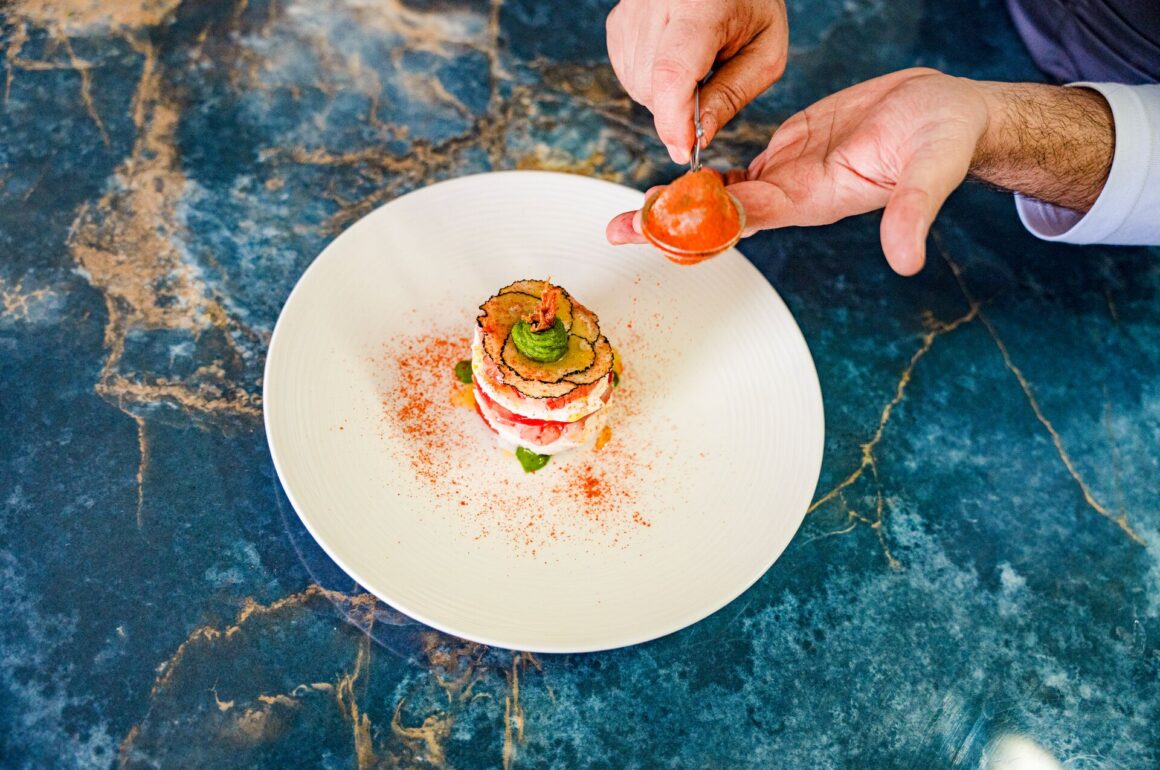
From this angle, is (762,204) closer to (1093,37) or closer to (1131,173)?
(1131,173)

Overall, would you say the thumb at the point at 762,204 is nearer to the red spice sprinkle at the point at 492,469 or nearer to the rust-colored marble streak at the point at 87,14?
the red spice sprinkle at the point at 492,469

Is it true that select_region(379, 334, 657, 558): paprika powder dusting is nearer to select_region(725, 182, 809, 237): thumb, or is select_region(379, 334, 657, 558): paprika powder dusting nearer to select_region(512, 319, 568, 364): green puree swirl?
select_region(512, 319, 568, 364): green puree swirl

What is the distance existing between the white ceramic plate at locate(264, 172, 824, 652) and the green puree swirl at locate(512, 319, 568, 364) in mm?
341

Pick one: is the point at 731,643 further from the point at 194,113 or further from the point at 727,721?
the point at 194,113

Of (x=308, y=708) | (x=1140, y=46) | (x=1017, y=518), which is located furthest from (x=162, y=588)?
(x=1140, y=46)

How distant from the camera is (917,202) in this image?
7.34 feet

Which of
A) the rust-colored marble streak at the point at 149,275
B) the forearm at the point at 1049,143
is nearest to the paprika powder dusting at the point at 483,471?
the rust-colored marble streak at the point at 149,275

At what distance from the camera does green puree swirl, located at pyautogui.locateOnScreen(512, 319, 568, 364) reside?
8.31 ft

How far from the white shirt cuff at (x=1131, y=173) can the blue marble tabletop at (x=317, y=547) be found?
0.33m

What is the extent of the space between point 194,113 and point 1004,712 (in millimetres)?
3385

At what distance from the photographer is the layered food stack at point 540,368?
2570 millimetres

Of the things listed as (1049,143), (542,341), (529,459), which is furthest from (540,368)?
(1049,143)

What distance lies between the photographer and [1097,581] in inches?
107

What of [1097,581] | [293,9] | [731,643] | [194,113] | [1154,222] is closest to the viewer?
[731,643]
